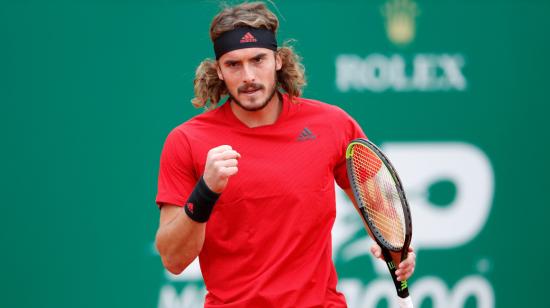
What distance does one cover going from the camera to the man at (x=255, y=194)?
335 cm

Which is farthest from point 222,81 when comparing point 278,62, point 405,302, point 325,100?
point 325,100

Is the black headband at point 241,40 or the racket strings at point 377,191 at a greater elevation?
the black headband at point 241,40

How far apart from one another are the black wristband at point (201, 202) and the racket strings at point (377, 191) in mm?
590

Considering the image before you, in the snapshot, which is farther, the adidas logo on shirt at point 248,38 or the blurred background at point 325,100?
the blurred background at point 325,100

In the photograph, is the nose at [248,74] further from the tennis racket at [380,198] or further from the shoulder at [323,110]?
the tennis racket at [380,198]

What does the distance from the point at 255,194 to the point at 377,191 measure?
1.59 ft

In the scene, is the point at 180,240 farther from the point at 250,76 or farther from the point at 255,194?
the point at 250,76

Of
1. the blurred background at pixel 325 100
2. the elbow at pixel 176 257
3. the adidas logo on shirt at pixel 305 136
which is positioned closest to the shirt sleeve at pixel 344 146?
the adidas logo on shirt at pixel 305 136

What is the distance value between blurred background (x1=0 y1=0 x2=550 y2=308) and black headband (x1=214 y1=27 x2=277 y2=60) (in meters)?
1.68

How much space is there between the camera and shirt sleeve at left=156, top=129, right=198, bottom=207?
133 inches

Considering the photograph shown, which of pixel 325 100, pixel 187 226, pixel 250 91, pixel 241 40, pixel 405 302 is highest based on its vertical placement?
pixel 241 40

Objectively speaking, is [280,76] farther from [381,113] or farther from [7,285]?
[7,285]

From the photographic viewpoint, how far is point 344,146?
3574mm

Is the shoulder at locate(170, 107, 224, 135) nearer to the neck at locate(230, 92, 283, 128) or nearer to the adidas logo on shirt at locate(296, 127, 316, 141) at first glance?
the neck at locate(230, 92, 283, 128)
